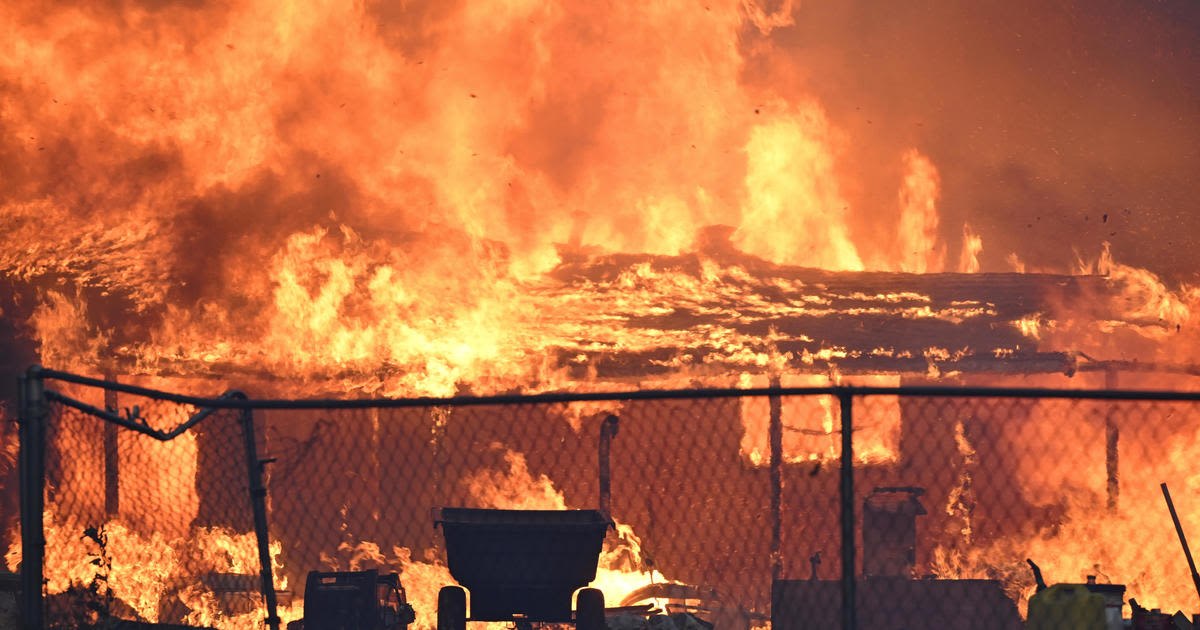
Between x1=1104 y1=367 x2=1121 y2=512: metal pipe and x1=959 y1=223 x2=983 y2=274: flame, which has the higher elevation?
x1=959 y1=223 x2=983 y2=274: flame

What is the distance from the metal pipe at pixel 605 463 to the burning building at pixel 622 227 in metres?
0.23

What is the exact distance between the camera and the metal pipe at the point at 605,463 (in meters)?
14.3

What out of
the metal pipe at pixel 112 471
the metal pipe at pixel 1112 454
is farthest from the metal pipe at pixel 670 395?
the metal pipe at pixel 1112 454

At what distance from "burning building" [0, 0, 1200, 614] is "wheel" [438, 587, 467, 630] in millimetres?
7854

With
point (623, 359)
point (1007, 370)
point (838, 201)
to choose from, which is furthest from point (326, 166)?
point (1007, 370)

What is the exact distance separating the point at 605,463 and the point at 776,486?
2320mm

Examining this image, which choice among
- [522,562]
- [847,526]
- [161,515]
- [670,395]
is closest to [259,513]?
[522,562]

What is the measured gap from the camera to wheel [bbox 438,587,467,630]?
6.49 m

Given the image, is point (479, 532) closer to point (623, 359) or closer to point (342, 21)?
point (623, 359)

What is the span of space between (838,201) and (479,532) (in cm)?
1135

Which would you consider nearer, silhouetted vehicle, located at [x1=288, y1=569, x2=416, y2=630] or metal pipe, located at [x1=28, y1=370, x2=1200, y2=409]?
metal pipe, located at [x1=28, y1=370, x2=1200, y2=409]

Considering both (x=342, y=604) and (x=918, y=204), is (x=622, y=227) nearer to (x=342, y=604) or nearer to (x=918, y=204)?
(x=918, y=204)

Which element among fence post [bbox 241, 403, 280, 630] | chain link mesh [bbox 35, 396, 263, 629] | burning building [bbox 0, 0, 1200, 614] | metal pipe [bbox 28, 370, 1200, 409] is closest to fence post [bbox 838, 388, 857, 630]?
metal pipe [bbox 28, 370, 1200, 409]

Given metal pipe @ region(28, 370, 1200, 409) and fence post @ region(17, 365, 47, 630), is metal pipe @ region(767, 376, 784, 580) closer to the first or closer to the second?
metal pipe @ region(28, 370, 1200, 409)
